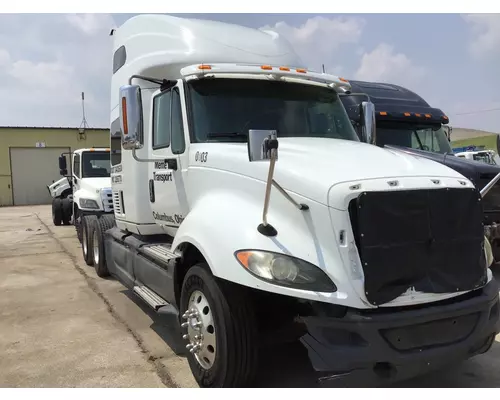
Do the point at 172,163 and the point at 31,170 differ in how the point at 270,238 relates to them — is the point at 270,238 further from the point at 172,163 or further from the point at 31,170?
the point at 31,170

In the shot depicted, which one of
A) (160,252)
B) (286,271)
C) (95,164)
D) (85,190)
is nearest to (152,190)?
(160,252)

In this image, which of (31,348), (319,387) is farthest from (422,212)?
(31,348)

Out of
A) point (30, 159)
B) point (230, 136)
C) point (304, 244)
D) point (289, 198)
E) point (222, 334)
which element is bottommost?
point (222, 334)

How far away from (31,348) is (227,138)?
9.40 ft

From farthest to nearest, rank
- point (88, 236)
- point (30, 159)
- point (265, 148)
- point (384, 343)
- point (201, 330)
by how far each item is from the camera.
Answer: point (30, 159), point (88, 236), point (201, 330), point (265, 148), point (384, 343)

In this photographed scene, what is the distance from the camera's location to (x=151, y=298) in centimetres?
484

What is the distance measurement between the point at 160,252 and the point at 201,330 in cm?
145

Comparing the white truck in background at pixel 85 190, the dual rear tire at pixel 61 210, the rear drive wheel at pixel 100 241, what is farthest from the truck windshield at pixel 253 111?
the dual rear tire at pixel 61 210

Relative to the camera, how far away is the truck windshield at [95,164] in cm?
1238

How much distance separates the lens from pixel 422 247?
319cm

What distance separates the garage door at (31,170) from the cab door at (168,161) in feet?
93.3

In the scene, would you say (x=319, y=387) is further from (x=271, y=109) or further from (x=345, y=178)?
(x=271, y=109)

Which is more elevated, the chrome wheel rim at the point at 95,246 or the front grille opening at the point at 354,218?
the front grille opening at the point at 354,218

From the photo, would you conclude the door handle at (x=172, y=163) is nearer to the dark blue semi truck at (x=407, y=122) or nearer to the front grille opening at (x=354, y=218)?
the front grille opening at (x=354, y=218)
